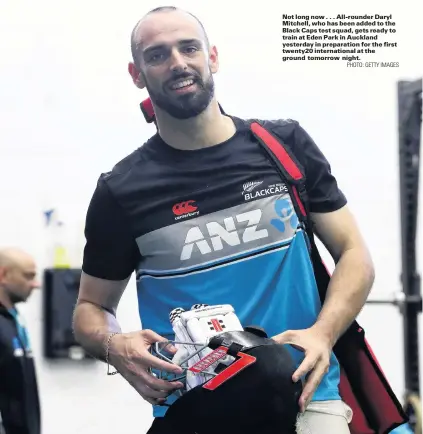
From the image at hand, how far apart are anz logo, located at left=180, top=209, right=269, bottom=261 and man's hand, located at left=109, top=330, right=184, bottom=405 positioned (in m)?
0.19

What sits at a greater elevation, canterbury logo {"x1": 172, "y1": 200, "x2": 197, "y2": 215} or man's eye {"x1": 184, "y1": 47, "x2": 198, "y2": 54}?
man's eye {"x1": 184, "y1": 47, "x2": 198, "y2": 54}

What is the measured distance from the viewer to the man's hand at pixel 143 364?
1.51m

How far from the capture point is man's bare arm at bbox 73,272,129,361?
1.69m

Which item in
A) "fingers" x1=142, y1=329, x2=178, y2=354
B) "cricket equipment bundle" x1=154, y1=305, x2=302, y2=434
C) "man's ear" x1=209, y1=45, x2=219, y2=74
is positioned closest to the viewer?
"cricket equipment bundle" x1=154, y1=305, x2=302, y2=434

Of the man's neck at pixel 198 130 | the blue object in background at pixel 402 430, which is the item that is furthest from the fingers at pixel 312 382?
Answer: the man's neck at pixel 198 130

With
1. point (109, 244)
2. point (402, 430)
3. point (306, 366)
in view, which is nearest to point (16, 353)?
point (109, 244)

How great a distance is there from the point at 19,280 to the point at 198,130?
55cm

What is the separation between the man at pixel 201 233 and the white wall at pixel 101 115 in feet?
0.46

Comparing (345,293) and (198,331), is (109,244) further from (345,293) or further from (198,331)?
(345,293)

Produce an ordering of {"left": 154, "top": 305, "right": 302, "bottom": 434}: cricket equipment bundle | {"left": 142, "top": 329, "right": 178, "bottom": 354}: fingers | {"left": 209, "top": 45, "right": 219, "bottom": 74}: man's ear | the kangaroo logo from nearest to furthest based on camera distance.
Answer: {"left": 154, "top": 305, "right": 302, "bottom": 434}: cricket equipment bundle → {"left": 142, "top": 329, "right": 178, "bottom": 354}: fingers → the kangaroo logo → {"left": 209, "top": 45, "right": 219, "bottom": 74}: man's ear

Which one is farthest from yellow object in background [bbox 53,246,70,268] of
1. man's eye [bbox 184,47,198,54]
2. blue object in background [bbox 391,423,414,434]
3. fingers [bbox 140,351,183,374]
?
blue object in background [bbox 391,423,414,434]

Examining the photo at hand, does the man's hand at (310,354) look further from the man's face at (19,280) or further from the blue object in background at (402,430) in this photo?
the man's face at (19,280)

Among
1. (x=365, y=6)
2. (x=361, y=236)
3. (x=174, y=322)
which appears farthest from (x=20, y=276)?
(x=365, y=6)

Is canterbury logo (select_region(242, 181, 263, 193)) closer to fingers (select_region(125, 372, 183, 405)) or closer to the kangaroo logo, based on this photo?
the kangaroo logo
